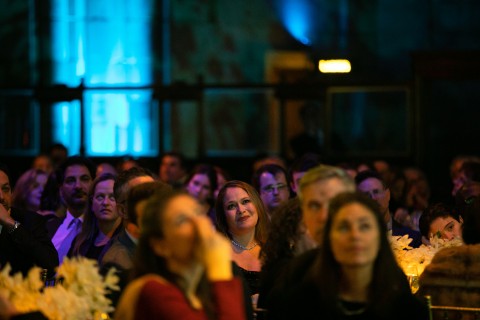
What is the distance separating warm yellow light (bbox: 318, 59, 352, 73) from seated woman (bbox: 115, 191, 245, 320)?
47.9 feet

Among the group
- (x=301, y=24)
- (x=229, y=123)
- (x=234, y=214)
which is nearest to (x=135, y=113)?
(x=229, y=123)

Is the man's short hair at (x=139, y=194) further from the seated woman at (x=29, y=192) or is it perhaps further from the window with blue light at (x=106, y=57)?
the window with blue light at (x=106, y=57)

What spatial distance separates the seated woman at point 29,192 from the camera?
12.6 m

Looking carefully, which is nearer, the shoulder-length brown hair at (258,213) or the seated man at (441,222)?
the shoulder-length brown hair at (258,213)

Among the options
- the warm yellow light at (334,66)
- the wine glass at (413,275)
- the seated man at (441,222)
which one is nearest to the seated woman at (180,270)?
the wine glass at (413,275)

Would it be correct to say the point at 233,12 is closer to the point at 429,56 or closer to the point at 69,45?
the point at 69,45

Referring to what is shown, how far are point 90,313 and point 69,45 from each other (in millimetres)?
19783

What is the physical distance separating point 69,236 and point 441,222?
3130 millimetres

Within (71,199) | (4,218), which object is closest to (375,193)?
(71,199)

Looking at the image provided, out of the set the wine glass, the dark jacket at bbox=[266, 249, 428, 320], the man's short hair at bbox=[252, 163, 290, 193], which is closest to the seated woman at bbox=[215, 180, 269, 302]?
the wine glass

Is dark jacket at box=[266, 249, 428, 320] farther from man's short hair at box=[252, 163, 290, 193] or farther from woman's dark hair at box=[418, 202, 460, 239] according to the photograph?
man's short hair at box=[252, 163, 290, 193]

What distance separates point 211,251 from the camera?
4707 millimetres

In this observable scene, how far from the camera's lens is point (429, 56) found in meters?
18.5

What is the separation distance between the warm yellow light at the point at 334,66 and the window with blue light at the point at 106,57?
5660mm
